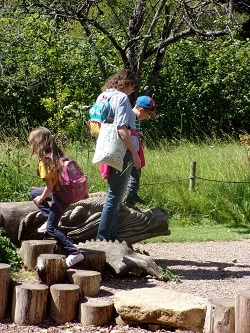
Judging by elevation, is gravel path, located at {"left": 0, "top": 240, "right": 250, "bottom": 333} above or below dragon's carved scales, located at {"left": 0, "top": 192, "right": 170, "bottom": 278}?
below

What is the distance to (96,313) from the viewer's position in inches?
227

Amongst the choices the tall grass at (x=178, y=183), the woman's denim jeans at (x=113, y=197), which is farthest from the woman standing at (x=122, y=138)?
the tall grass at (x=178, y=183)

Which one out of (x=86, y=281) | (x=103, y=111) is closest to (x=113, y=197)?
(x=103, y=111)

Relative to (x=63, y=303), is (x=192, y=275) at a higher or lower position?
lower

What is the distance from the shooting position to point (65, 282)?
20.7ft

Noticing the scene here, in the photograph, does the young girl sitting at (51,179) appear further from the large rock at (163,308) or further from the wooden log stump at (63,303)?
the large rock at (163,308)

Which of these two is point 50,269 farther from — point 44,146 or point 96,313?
point 44,146

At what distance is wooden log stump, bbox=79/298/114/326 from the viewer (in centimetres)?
577

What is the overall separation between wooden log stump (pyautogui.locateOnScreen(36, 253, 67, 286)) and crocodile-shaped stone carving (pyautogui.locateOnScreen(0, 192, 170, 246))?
5.11 ft

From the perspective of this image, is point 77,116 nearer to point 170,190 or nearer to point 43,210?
point 170,190

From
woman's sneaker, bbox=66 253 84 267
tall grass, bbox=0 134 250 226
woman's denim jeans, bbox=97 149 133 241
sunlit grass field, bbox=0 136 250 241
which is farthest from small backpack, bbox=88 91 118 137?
tall grass, bbox=0 134 250 226

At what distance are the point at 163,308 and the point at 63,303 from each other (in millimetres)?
825

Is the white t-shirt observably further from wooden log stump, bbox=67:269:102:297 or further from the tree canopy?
the tree canopy

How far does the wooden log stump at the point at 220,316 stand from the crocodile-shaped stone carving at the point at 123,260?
5.53ft
